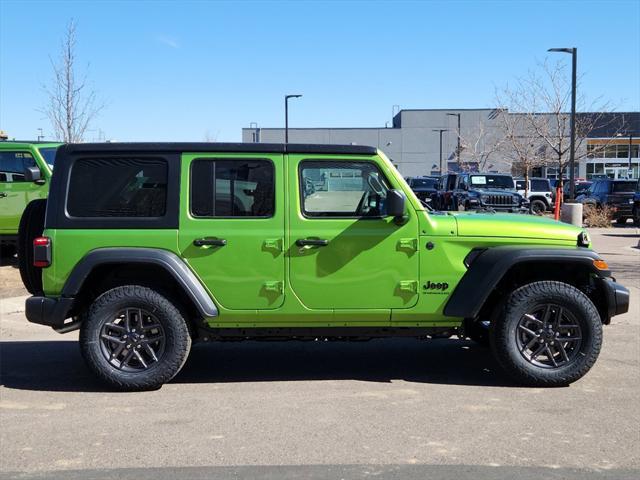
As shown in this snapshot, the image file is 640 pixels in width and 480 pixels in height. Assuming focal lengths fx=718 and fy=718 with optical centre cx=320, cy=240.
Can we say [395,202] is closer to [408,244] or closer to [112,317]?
[408,244]

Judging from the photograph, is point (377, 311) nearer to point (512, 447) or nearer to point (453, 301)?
point (453, 301)

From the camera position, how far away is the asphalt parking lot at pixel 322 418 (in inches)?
163

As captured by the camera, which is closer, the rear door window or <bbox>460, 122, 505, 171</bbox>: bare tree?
the rear door window

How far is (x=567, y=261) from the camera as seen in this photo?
219 inches

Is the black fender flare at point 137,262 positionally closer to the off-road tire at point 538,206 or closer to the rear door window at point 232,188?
the rear door window at point 232,188

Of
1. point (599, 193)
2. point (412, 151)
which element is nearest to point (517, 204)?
point (599, 193)

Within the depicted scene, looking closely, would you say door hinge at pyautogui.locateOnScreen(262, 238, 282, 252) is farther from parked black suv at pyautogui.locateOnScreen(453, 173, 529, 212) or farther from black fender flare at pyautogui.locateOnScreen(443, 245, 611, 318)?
parked black suv at pyautogui.locateOnScreen(453, 173, 529, 212)

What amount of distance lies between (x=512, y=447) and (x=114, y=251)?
10.4ft

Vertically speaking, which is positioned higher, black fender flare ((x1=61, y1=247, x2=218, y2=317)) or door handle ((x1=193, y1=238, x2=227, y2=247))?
door handle ((x1=193, y1=238, x2=227, y2=247))

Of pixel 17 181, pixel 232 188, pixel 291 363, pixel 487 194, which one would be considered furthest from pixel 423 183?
pixel 232 188

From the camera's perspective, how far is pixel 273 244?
555cm

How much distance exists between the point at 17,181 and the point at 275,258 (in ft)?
28.8

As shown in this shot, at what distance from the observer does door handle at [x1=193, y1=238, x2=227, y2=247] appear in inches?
Answer: 217

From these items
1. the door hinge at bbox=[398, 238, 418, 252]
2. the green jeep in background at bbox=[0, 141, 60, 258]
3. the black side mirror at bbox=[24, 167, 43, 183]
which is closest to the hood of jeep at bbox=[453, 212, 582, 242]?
the door hinge at bbox=[398, 238, 418, 252]
